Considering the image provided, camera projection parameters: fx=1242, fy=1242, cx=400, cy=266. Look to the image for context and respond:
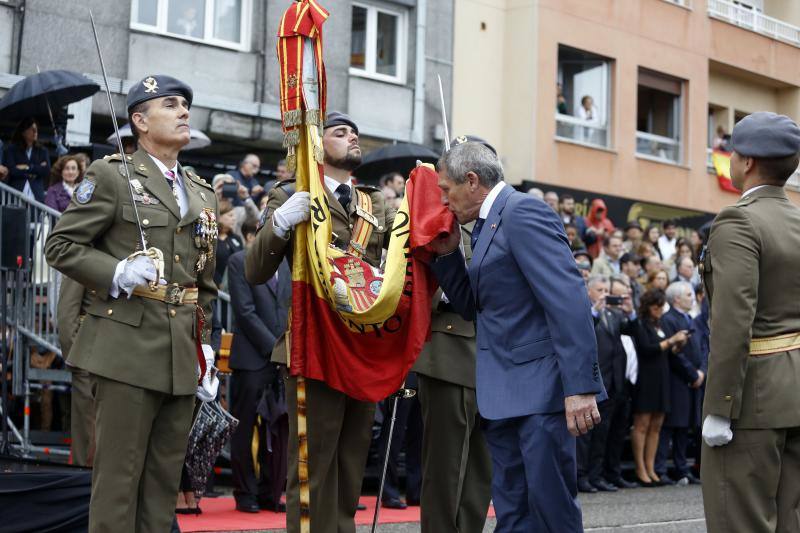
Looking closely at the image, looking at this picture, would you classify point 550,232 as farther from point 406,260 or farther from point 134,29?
point 134,29

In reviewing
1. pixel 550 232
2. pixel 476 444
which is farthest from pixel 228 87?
pixel 550 232

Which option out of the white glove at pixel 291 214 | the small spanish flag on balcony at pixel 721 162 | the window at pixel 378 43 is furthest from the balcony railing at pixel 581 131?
the white glove at pixel 291 214

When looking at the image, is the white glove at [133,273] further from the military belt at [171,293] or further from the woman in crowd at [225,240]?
the woman in crowd at [225,240]

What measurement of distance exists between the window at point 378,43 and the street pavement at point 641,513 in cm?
1044

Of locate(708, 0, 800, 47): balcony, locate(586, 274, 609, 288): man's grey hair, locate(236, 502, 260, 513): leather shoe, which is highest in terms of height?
locate(708, 0, 800, 47): balcony

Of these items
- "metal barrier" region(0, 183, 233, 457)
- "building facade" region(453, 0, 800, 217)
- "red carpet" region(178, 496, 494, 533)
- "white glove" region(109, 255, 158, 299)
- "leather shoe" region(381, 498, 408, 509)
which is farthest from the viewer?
"building facade" region(453, 0, 800, 217)

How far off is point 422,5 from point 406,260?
15917 mm

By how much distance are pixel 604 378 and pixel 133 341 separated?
24.7ft

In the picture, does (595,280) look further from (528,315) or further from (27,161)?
(528,315)

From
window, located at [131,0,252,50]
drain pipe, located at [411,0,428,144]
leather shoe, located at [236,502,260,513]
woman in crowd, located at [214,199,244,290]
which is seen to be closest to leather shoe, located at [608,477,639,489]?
woman in crowd, located at [214,199,244,290]

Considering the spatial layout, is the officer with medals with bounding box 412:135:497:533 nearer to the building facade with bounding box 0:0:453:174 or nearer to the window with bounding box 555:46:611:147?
the building facade with bounding box 0:0:453:174

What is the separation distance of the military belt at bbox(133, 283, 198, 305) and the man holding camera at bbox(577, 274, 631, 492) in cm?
709

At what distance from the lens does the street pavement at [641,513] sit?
9.39 metres

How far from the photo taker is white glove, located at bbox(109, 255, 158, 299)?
5.56 meters
